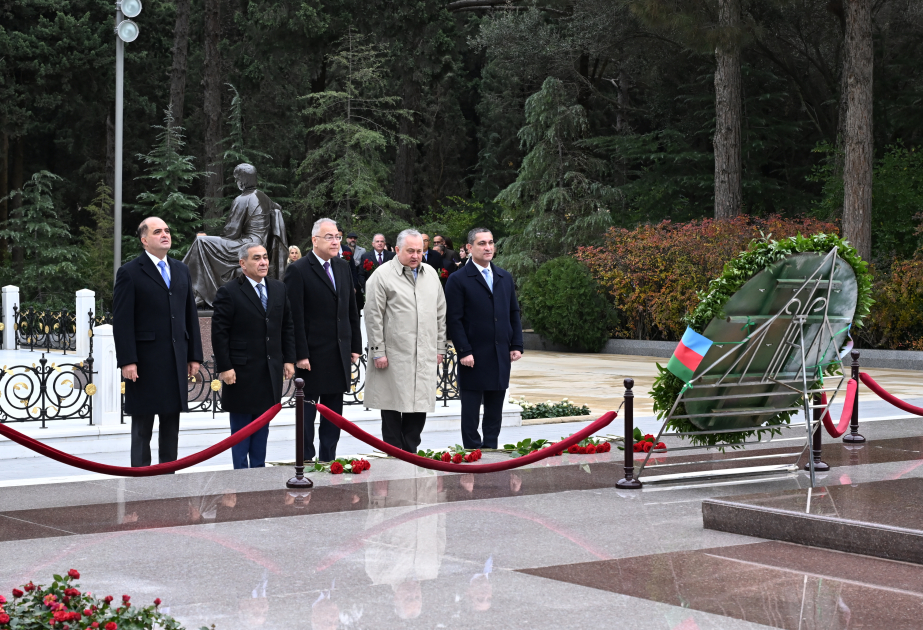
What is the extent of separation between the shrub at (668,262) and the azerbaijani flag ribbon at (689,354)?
15131 millimetres

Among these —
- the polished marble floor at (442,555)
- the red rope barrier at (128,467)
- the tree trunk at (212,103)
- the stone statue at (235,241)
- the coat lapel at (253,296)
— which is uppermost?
the tree trunk at (212,103)

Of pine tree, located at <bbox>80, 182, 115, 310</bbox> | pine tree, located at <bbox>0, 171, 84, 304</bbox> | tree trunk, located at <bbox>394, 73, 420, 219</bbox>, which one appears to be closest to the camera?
pine tree, located at <bbox>0, 171, 84, 304</bbox>

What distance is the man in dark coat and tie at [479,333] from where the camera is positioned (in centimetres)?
898

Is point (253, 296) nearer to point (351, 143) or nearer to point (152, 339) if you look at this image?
point (152, 339)

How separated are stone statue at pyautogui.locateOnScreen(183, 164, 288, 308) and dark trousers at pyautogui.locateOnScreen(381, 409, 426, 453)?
657 centimetres

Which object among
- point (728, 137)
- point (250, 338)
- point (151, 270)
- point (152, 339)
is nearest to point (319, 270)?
point (250, 338)

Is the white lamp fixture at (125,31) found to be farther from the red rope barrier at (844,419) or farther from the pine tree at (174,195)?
the pine tree at (174,195)

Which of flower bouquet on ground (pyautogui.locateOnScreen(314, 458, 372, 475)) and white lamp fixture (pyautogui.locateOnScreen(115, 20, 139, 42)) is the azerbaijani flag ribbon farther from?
white lamp fixture (pyautogui.locateOnScreen(115, 20, 139, 42))

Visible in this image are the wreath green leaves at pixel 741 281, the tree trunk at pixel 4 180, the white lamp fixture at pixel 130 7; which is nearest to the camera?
the wreath green leaves at pixel 741 281

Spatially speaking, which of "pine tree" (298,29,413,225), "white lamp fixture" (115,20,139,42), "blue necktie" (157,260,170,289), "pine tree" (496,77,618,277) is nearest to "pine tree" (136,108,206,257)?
"pine tree" (298,29,413,225)

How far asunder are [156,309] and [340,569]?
3084 mm

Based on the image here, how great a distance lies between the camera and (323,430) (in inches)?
334

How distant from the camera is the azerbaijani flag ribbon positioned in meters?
6.92

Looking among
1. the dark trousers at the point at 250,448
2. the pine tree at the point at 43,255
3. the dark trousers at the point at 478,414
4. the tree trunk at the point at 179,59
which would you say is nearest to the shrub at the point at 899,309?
the dark trousers at the point at 478,414
